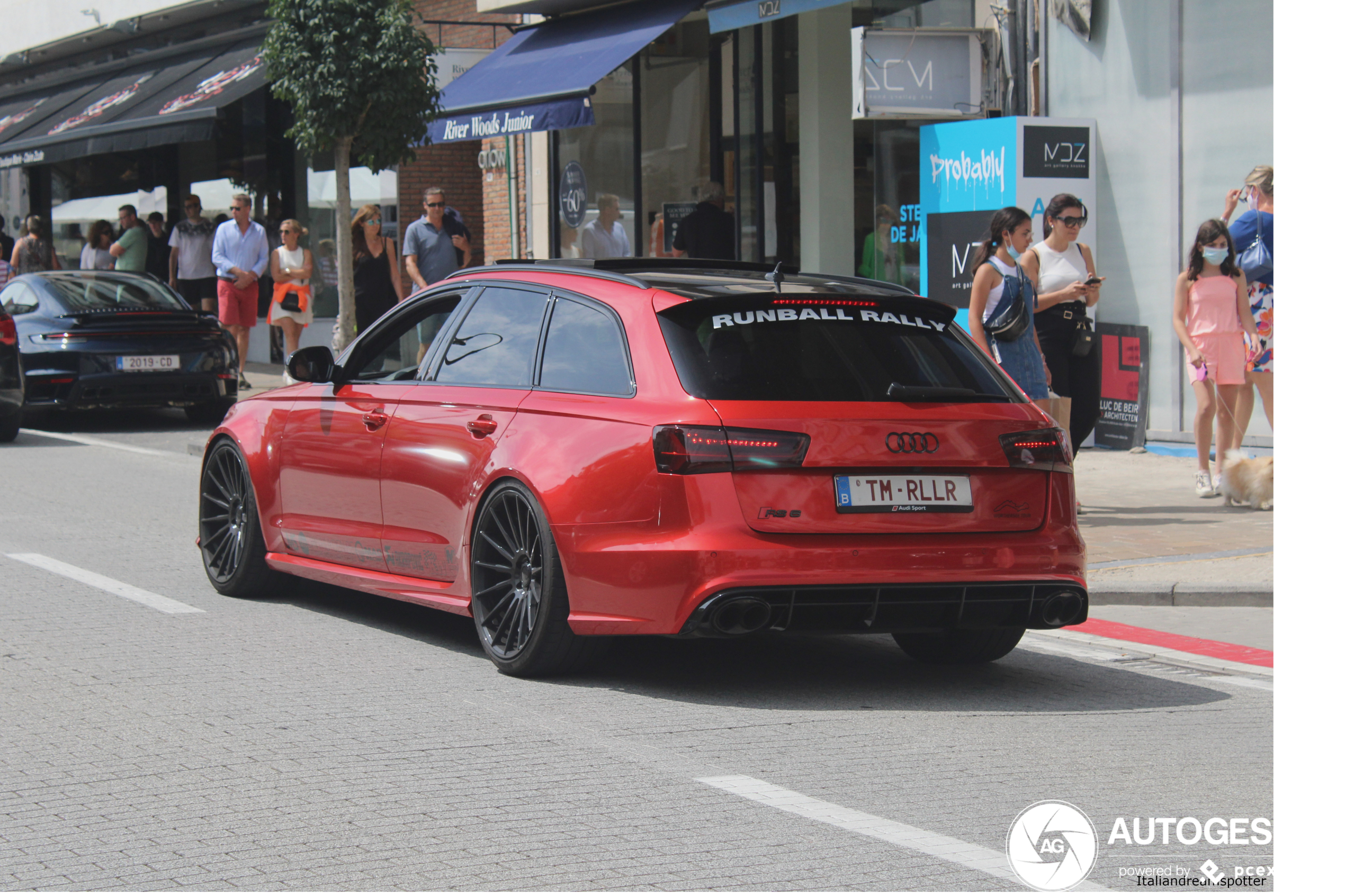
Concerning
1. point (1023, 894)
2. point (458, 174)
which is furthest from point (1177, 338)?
point (458, 174)

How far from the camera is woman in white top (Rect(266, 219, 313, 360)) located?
19.7m

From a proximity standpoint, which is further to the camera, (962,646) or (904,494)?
(962,646)

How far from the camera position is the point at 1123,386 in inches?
560

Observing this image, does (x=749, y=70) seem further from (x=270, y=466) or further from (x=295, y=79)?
(x=270, y=466)

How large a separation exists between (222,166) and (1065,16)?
17269mm

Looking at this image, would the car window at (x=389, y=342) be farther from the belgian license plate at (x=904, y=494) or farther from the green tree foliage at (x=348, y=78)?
the green tree foliage at (x=348, y=78)

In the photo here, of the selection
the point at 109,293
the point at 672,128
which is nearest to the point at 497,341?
the point at 109,293

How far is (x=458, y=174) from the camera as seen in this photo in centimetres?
2428

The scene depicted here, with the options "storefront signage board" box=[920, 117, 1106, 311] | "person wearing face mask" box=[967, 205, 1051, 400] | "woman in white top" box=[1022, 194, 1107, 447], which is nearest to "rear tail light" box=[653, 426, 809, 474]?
"person wearing face mask" box=[967, 205, 1051, 400]

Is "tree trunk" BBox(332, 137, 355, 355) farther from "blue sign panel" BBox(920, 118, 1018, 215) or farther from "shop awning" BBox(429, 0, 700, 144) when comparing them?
"blue sign panel" BBox(920, 118, 1018, 215)

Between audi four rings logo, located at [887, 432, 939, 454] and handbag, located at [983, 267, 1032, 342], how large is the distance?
419 cm

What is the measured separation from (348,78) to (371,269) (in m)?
1.81

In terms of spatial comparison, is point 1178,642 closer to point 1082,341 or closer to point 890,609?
point 890,609
